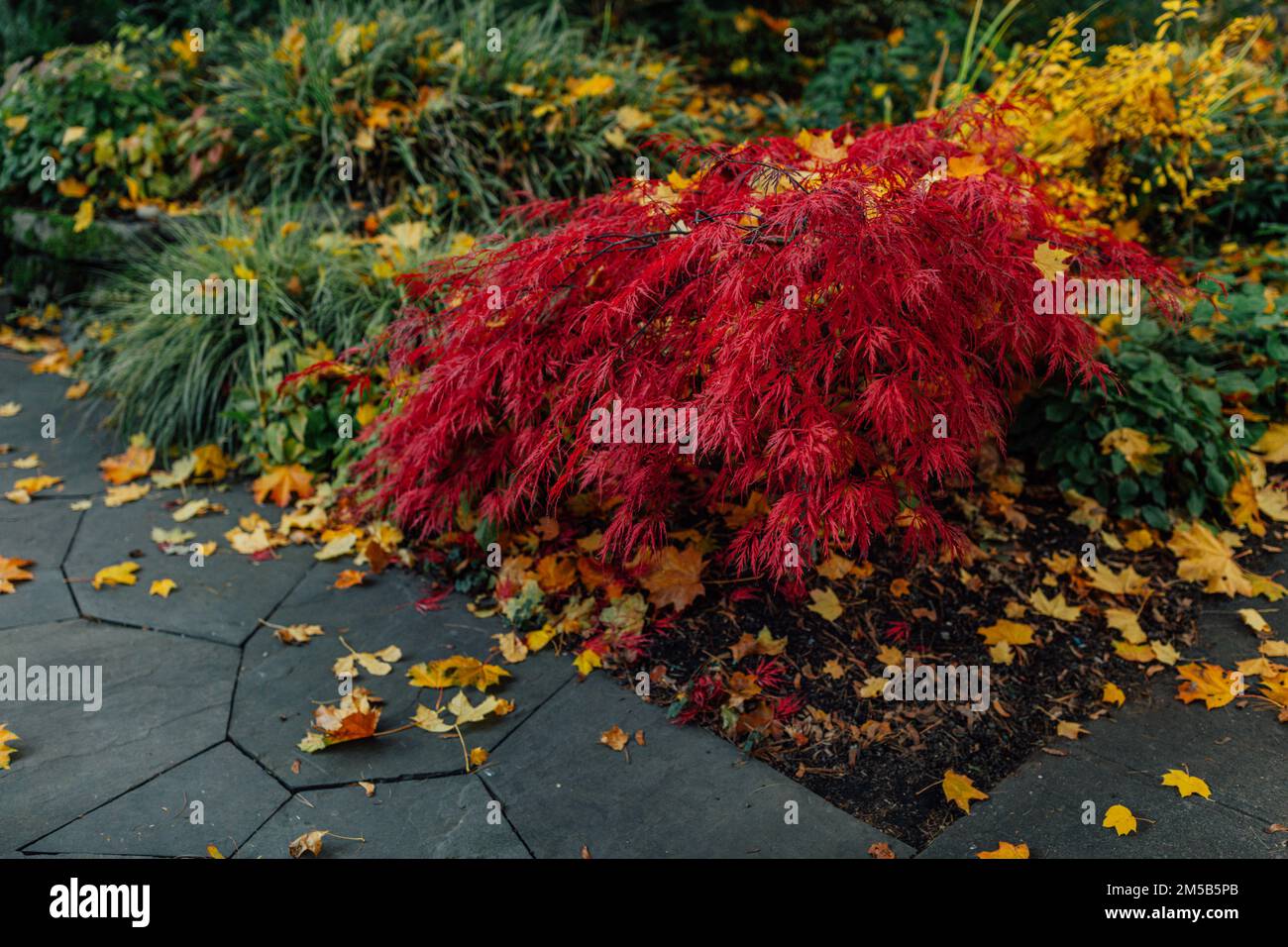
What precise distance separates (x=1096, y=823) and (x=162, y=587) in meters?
2.78

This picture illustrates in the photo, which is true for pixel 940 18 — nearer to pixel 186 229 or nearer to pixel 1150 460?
pixel 1150 460

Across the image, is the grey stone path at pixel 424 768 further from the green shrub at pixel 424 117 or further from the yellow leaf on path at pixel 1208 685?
the green shrub at pixel 424 117

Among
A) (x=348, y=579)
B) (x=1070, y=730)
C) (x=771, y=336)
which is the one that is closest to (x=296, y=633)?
Result: (x=348, y=579)

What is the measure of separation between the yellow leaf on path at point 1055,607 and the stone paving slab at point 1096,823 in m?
0.61

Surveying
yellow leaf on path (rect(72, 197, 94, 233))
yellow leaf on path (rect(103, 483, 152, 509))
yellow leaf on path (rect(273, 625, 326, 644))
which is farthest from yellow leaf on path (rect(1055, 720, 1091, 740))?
yellow leaf on path (rect(72, 197, 94, 233))

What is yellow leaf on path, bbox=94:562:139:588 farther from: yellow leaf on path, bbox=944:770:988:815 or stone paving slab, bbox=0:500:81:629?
yellow leaf on path, bbox=944:770:988:815

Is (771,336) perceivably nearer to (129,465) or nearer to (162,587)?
(162,587)

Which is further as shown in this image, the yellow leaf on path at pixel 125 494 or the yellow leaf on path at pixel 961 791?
the yellow leaf on path at pixel 125 494

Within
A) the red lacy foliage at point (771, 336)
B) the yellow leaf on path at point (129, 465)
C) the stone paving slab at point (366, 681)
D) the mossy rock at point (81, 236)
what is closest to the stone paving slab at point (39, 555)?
the yellow leaf on path at point (129, 465)

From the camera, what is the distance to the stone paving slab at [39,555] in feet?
9.43

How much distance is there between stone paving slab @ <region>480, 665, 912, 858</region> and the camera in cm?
210

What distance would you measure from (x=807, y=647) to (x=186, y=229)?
374 centimetres

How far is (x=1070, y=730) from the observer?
2.45 meters
